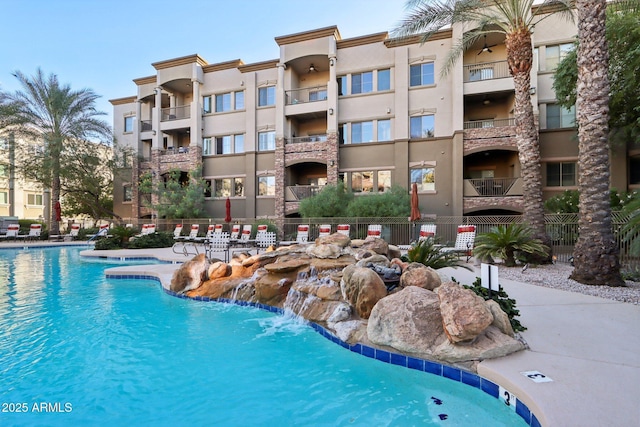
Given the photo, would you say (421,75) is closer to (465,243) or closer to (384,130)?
(384,130)

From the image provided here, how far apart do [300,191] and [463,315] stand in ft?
59.0

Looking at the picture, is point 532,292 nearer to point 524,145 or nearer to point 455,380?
point 455,380

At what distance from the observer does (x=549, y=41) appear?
17547 millimetres

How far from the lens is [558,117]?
17.6 meters

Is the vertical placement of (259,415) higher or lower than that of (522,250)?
lower

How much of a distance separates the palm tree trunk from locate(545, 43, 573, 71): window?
9528 millimetres

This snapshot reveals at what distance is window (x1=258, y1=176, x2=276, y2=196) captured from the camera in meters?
22.8

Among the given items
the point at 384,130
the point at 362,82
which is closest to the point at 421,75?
→ the point at 362,82

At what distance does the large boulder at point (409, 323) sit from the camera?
404cm

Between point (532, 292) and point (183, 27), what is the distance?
2401 centimetres

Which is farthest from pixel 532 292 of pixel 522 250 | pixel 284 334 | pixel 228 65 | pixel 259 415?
pixel 228 65

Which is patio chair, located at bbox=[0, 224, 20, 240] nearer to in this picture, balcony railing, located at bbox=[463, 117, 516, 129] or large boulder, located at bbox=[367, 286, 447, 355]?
large boulder, located at bbox=[367, 286, 447, 355]

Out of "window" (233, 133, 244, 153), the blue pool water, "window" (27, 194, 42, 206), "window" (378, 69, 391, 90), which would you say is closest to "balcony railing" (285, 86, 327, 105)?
"window" (378, 69, 391, 90)

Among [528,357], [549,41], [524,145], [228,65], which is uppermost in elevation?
[228,65]
